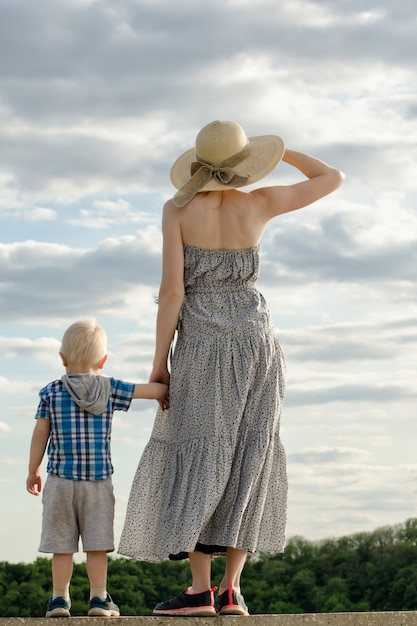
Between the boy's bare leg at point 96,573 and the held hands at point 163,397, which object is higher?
the held hands at point 163,397

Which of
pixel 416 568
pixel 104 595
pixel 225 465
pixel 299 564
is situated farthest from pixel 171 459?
pixel 299 564

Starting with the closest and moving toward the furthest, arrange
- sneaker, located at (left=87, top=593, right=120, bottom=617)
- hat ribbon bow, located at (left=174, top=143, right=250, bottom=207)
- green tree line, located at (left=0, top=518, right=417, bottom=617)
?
sneaker, located at (left=87, top=593, right=120, bottom=617), hat ribbon bow, located at (left=174, top=143, right=250, bottom=207), green tree line, located at (left=0, top=518, right=417, bottom=617)

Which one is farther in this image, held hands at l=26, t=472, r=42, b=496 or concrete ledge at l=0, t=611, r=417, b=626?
held hands at l=26, t=472, r=42, b=496

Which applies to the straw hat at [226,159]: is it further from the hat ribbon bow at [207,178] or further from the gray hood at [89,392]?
the gray hood at [89,392]

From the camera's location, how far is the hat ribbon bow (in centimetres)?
510

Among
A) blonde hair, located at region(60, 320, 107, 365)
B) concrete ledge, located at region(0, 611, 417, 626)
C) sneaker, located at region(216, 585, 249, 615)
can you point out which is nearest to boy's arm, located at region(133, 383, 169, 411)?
blonde hair, located at region(60, 320, 107, 365)

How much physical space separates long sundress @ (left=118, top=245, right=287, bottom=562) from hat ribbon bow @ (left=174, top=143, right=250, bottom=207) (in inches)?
10.9

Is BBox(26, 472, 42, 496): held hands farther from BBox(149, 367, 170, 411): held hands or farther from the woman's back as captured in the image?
the woman's back

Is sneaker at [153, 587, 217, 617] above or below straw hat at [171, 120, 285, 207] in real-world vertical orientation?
below

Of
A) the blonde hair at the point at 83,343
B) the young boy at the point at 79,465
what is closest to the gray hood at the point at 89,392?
the young boy at the point at 79,465

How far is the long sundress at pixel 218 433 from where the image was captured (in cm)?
498

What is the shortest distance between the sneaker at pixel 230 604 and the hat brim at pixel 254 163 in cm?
200

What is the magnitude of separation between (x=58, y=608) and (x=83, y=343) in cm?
125

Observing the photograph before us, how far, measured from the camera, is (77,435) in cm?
484
